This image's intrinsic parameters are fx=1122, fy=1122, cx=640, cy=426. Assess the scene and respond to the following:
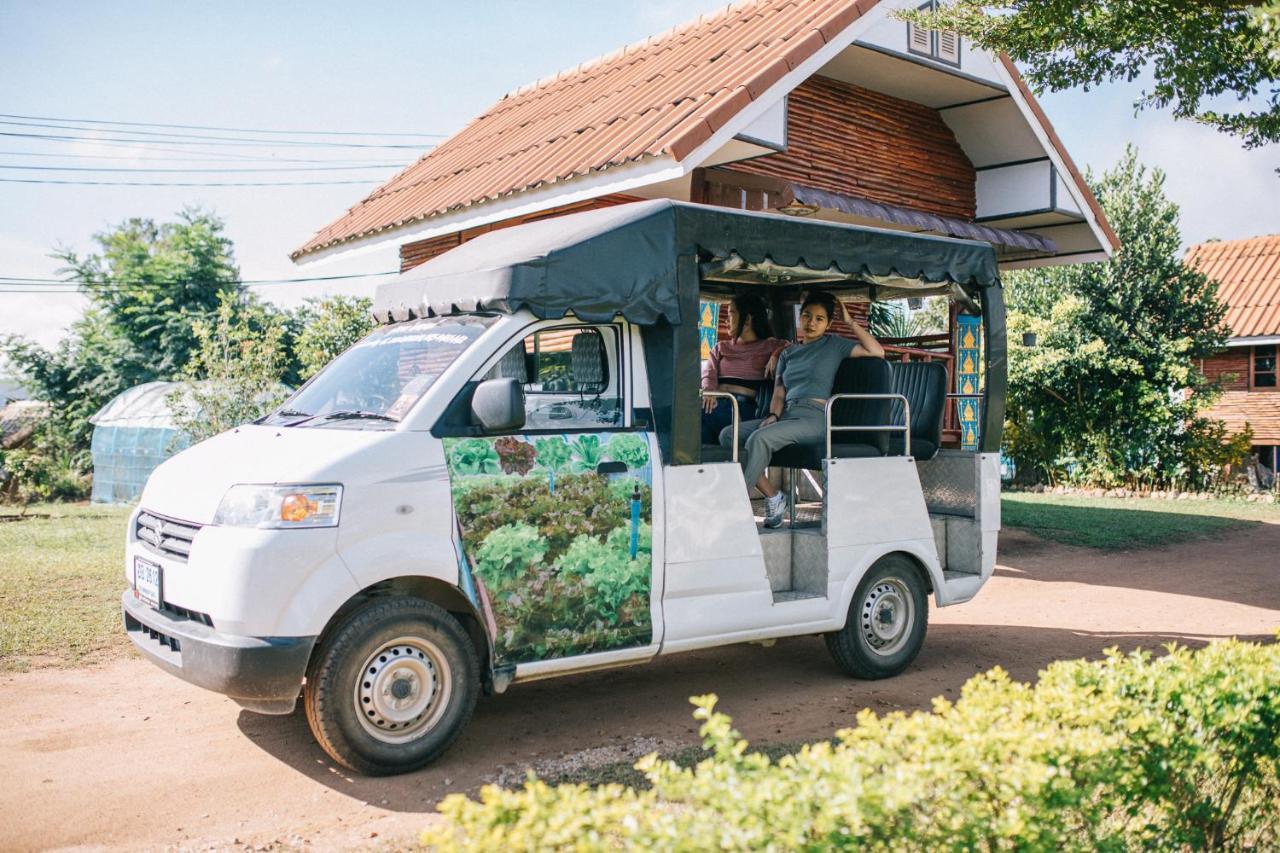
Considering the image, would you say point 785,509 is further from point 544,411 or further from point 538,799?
point 538,799

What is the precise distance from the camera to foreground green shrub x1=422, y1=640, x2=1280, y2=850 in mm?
2811

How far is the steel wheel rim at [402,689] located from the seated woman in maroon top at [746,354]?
398 cm

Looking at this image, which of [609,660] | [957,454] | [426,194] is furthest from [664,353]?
[426,194]

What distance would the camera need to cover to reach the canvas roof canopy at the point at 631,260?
5906 mm

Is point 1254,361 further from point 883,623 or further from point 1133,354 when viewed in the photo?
point 883,623

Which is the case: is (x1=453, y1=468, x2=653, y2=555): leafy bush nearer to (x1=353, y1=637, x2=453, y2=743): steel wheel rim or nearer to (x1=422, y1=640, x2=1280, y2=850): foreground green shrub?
(x1=353, y1=637, x2=453, y2=743): steel wheel rim

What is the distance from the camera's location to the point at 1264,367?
2956 centimetres

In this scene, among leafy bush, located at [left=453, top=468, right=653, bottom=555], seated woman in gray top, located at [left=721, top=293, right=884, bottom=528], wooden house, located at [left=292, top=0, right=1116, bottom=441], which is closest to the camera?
leafy bush, located at [left=453, top=468, right=653, bottom=555]

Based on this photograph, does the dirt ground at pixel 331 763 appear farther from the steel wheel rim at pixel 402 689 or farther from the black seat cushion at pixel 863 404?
the black seat cushion at pixel 863 404

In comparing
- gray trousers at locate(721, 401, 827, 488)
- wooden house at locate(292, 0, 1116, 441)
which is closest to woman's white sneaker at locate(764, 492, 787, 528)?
gray trousers at locate(721, 401, 827, 488)

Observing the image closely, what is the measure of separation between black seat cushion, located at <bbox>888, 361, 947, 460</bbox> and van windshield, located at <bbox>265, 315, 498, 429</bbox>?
3513 millimetres

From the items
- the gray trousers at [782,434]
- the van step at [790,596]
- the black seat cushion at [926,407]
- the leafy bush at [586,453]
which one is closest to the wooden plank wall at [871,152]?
the black seat cushion at [926,407]

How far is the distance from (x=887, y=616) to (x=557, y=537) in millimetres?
2845

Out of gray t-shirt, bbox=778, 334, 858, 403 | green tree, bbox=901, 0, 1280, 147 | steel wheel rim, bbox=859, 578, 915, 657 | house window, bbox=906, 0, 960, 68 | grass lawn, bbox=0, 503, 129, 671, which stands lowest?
grass lawn, bbox=0, 503, 129, 671
